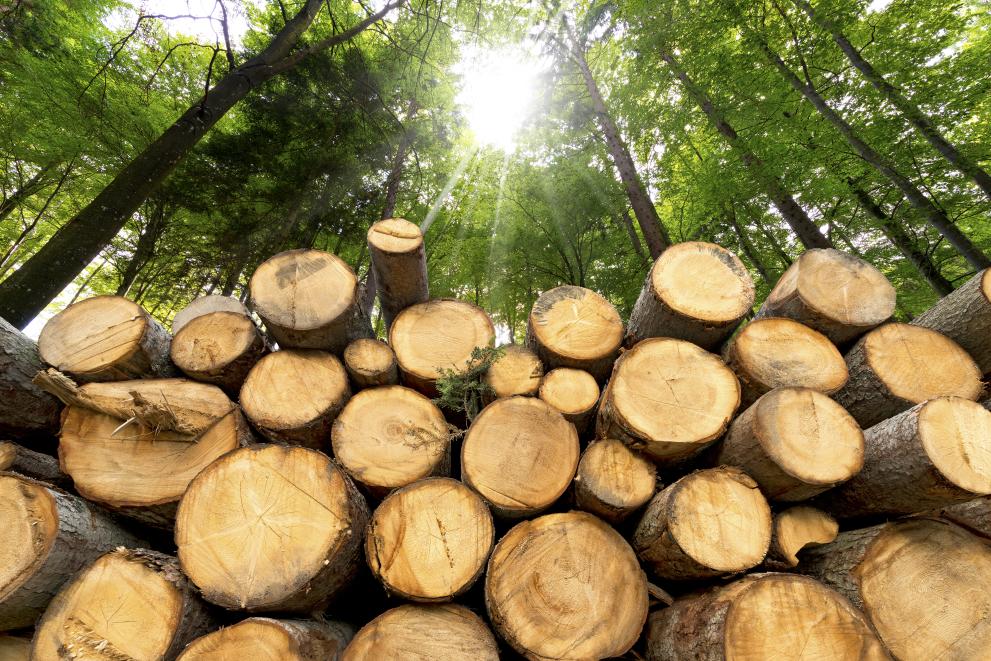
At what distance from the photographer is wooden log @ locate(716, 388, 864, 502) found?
4.72 ft

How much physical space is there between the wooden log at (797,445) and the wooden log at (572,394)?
641 mm

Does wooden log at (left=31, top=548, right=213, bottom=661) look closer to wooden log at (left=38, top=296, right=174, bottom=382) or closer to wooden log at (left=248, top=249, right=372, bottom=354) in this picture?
wooden log at (left=38, top=296, right=174, bottom=382)

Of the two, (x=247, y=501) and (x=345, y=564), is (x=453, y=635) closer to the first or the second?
(x=345, y=564)

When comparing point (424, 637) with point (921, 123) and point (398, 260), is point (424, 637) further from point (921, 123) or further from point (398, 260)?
point (921, 123)

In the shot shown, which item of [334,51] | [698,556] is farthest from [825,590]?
[334,51]

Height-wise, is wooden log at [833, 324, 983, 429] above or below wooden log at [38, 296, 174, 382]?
below

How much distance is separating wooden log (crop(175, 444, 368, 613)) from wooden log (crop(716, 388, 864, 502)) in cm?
159

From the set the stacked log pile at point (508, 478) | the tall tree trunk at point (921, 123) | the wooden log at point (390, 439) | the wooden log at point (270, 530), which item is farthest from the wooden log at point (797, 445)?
the tall tree trunk at point (921, 123)

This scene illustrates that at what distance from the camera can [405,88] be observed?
7.04 metres

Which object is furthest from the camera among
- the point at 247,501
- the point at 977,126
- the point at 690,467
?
the point at 977,126

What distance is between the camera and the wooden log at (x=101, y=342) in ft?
6.02

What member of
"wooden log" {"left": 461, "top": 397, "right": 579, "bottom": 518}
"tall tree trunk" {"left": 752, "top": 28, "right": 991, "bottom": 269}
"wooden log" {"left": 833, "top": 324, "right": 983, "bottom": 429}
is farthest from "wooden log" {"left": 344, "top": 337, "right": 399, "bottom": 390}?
"tall tree trunk" {"left": 752, "top": 28, "right": 991, "bottom": 269}

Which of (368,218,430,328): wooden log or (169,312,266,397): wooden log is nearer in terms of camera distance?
(169,312,266,397): wooden log

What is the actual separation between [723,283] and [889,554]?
1230mm
